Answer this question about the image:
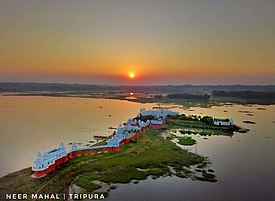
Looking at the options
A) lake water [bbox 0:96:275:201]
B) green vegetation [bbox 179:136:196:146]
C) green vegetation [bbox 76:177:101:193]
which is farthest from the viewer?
green vegetation [bbox 179:136:196:146]

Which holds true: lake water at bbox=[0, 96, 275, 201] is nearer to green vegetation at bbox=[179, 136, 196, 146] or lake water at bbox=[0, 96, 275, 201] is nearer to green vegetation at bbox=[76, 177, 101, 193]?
green vegetation at bbox=[179, 136, 196, 146]

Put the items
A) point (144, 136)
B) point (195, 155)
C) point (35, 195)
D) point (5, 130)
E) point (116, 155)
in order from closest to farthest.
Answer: point (35, 195) < point (116, 155) < point (195, 155) < point (144, 136) < point (5, 130)

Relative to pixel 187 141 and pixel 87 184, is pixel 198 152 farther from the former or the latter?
pixel 87 184

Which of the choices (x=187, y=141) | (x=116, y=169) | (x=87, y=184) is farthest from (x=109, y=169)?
(x=187, y=141)

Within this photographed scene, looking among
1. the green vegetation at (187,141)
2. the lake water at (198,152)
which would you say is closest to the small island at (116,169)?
the green vegetation at (187,141)

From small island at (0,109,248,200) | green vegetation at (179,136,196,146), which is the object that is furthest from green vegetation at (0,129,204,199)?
green vegetation at (179,136,196,146)

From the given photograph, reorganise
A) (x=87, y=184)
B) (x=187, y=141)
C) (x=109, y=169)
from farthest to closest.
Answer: (x=187, y=141) < (x=109, y=169) < (x=87, y=184)

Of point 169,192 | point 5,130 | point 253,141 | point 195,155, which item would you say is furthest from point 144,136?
point 5,130

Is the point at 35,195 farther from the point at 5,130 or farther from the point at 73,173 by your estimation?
the point at 5,130

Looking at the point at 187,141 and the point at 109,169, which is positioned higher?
the point at 109,169
